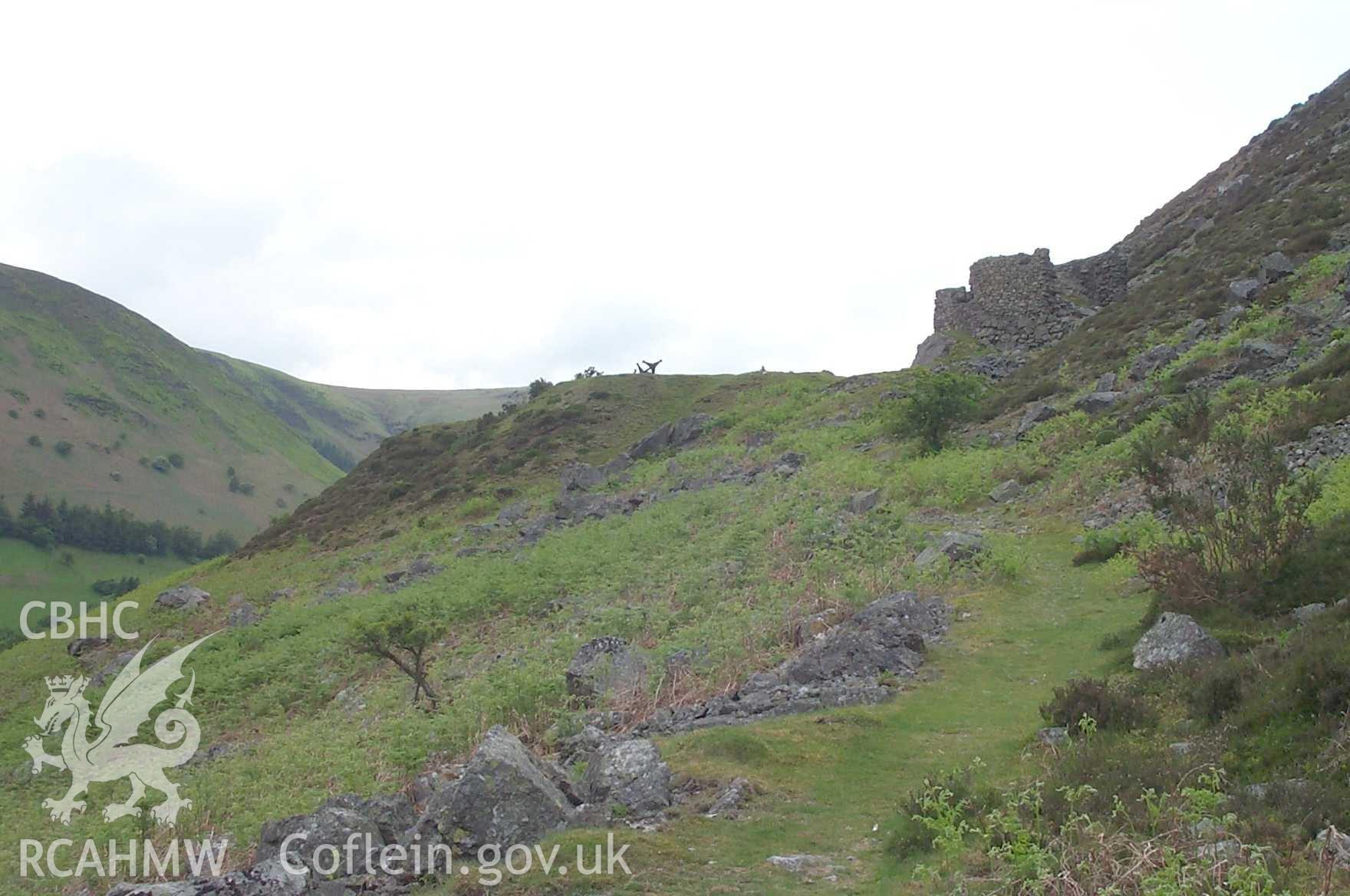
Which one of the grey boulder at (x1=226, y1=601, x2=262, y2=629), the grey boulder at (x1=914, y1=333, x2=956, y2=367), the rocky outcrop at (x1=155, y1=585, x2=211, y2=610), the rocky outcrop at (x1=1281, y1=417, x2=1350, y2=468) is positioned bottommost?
the grey boulder at (x1=226, y1=601, x2=262, y2=629)

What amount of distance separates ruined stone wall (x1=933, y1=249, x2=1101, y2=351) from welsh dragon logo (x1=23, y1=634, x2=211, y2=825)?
3337 cm

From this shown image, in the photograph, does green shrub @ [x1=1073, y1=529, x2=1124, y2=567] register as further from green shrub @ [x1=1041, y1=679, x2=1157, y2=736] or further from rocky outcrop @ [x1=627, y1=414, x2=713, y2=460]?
rocky outcrop @ [x1=627, y1=414, x2=713, y2=460]

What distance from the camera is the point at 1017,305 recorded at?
3953 centimetres

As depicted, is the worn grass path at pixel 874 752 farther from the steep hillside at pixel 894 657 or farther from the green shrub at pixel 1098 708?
the green shrub at pixel 1098 708

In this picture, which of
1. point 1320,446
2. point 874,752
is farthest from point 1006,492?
point 874,752

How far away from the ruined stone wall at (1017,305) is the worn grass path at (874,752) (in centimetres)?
2700

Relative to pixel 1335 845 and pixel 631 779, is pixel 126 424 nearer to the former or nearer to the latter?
pixel 631 779

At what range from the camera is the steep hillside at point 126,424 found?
130 meters

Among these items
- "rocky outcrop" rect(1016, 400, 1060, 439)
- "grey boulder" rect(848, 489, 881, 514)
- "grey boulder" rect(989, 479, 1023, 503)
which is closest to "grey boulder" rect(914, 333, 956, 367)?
"rocky outcrop" rect(1016, 400, 1060, 439)

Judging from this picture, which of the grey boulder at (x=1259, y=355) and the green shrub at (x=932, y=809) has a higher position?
the grey boulder at (x=1259, y=355)

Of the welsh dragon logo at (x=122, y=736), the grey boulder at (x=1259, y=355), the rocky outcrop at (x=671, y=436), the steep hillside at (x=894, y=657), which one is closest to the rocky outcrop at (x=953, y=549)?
the steep hillside at (x=894, y=657)

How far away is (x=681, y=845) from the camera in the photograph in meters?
7.05

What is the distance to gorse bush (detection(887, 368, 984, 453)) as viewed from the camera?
25.8m

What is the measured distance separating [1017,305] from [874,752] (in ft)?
113
